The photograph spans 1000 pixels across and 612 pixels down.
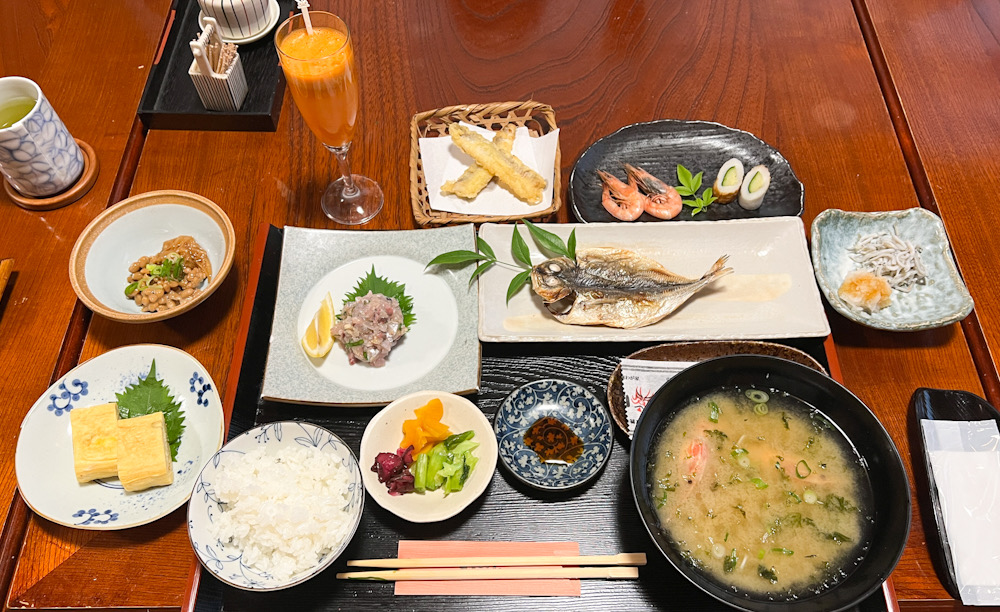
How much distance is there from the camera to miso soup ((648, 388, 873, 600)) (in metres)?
1.45

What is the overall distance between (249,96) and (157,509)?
63.1 inches

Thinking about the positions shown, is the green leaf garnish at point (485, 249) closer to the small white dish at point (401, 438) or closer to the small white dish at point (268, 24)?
the small white dish at point (401, 438)

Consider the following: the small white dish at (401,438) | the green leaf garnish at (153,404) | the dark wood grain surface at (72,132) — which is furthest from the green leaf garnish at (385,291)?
the dark wood grain surface at (72,132)

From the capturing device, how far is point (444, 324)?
6.72ft

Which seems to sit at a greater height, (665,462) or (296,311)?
(665,462)

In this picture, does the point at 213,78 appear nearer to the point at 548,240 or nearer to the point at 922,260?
the point at 548,240

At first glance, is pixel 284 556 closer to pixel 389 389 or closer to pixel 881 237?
pixel 389 389

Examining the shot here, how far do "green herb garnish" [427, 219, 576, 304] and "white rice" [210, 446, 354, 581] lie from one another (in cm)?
75

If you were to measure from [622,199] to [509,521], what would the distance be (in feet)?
3.91

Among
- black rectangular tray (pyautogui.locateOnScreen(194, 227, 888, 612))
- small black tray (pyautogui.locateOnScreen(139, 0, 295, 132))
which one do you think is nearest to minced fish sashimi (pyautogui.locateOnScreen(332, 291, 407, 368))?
black rectangular tray (pyautogui.locateOnScreen(194, 227, 888, 612))

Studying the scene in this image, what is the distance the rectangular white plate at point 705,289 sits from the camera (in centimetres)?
196

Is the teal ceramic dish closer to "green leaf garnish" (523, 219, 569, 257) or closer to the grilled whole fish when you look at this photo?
the grilled whole fish

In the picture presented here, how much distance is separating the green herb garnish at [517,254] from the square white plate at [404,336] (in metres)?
0.05

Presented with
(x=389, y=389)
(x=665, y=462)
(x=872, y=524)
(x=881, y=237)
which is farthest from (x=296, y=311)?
(x=881, y=237)
